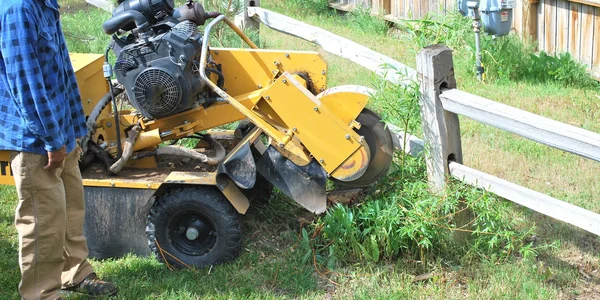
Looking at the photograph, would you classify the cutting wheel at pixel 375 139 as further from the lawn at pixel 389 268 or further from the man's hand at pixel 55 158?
the man's hand at pixel 55 158

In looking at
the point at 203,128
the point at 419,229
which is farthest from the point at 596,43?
the point at 203,128

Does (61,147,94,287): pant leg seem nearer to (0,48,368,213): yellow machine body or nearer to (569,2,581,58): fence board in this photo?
(0,48,368,213): yellow machine body

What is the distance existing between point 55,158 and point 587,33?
6.05m

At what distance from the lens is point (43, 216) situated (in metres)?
4.61

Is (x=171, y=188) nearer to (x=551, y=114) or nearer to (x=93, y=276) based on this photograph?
(x=93, y=276)

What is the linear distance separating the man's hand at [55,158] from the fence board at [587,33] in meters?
5.91

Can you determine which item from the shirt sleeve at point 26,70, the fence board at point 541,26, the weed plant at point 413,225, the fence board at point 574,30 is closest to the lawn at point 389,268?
the weed plant at point 413,225

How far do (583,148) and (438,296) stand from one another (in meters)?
1.24

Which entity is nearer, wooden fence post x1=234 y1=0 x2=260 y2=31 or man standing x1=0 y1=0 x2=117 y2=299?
man standing x1=0 y1=0 x2=117 y2=299

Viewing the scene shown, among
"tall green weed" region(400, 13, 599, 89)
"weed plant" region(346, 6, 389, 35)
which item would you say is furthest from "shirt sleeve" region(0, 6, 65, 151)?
"weed plant" region(346, 6, 389, 35)

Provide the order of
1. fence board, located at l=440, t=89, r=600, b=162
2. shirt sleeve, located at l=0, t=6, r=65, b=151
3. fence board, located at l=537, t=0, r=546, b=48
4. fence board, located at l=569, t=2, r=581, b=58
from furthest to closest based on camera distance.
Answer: fence board, located at l=537, t=0, r=546, b=48, fence board, located at l=569, t=2, r=581, b=58, fence board, located at l=440, t=89, r=600, b=162, shirt sleeve, located at l=0, t=6, r=65, b=151

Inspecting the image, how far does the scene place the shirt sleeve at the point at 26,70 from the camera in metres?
4.23

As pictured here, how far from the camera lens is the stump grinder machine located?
17.3ft

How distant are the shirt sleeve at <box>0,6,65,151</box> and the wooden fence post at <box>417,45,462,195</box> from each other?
2123mm
